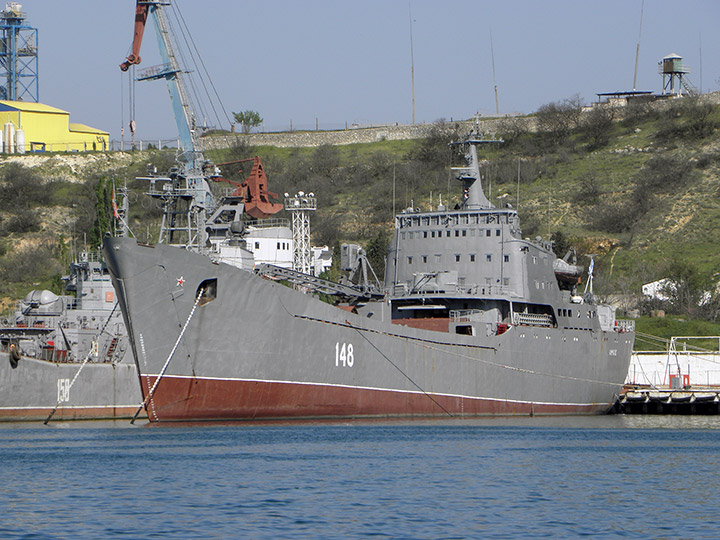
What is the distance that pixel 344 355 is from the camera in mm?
35719

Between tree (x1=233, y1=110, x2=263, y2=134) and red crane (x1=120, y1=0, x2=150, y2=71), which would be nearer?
red crane (x1=120, y1=0, x2=150, y2=71)

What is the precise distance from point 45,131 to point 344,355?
75.2 m

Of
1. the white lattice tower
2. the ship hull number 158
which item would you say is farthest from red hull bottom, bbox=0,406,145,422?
the white lattice tower

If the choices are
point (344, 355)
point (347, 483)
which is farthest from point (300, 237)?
point (347, 483)

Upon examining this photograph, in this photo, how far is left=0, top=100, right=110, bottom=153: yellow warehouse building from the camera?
324ft

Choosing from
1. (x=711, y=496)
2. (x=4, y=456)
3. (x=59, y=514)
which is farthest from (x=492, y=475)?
(x=4, y=456)

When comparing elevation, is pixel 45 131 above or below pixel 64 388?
above

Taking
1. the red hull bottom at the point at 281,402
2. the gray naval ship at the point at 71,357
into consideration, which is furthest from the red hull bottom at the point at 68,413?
the red hull bottom at the point at 281,402

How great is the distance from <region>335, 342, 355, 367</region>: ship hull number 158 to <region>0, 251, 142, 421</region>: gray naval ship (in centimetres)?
777

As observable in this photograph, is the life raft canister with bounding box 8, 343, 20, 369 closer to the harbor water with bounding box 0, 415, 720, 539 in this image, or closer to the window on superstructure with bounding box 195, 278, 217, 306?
the harbor water with bounding box 0, 415, 720, 539

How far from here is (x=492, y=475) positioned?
2447 cm

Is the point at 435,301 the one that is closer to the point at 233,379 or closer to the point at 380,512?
the point at 233,379

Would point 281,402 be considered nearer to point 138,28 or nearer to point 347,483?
point 347,483

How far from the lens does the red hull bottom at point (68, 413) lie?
38.3 meters
